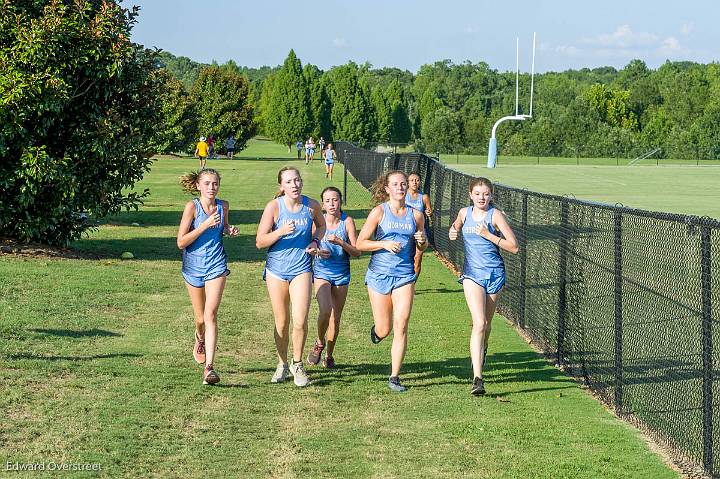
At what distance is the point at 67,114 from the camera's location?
61.1ft

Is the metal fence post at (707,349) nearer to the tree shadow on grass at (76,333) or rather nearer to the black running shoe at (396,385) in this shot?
the black running shoe at (396,385)

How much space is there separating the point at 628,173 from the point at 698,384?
183ft

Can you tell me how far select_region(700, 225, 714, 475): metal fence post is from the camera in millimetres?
6996

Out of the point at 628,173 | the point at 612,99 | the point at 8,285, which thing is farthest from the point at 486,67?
the point at 8,285

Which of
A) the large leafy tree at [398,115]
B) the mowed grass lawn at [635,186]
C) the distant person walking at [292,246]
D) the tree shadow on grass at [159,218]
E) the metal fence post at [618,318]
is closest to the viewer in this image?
the metal fence post at [618,318]

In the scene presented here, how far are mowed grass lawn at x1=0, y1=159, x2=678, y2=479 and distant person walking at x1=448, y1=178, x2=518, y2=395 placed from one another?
0.46 meters

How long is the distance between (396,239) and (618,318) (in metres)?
1.99

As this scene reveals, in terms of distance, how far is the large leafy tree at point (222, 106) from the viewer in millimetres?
75750

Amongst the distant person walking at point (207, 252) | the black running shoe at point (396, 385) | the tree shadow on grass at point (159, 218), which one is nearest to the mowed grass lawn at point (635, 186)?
the tree shadow on grass at point (159, 218)

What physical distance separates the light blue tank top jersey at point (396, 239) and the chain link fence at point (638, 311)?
5.49 ft

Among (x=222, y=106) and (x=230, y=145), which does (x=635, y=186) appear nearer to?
(x=230, y=145)

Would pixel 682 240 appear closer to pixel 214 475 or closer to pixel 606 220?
pixel 606 220

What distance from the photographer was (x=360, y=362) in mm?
10859

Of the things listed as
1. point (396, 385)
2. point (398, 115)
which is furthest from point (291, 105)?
point (396, 385)
